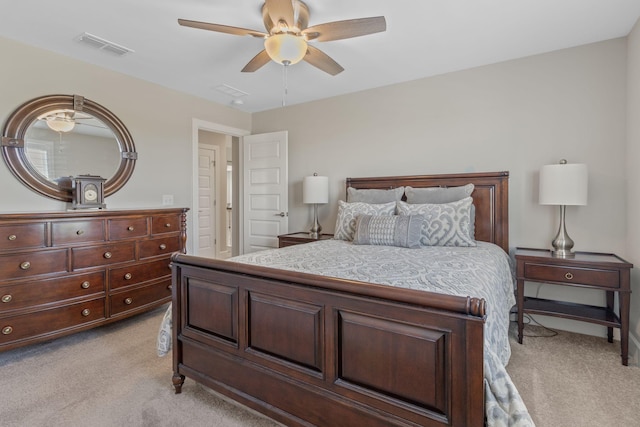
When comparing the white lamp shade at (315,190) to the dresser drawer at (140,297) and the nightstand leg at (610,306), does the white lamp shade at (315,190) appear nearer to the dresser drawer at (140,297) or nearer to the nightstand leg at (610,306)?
the dresser drawer at (140,297)

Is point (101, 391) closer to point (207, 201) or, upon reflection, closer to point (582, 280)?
point (582, 280)

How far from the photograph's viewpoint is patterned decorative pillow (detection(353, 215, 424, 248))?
104 inches

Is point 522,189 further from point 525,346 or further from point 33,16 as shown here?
point 33,16

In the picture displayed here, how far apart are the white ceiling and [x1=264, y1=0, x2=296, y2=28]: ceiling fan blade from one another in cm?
29

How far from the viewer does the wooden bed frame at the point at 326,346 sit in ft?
3.71

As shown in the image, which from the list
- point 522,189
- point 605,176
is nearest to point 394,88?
point 522,189

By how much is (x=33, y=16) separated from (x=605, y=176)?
4.71 metres

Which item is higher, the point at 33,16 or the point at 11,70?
the point at 33,16

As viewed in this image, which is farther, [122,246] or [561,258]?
[122,246]

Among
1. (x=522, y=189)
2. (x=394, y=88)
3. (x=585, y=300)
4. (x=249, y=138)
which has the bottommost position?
(x=585, y=300)

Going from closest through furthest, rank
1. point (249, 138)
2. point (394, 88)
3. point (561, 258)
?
1. point (561, 258)
2. point (394, 88)
3. point (249, 138)

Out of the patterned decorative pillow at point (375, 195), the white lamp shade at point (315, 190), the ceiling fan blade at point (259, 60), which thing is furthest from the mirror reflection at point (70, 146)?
the patterned decorative pillow at point (375, 195)

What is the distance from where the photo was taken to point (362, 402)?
1311 millimetres

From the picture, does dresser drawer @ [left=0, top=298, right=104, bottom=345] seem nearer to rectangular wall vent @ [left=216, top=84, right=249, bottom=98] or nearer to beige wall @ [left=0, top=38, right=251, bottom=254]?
beige wall @ [left=0, top=38, right=251, bottom=254]
